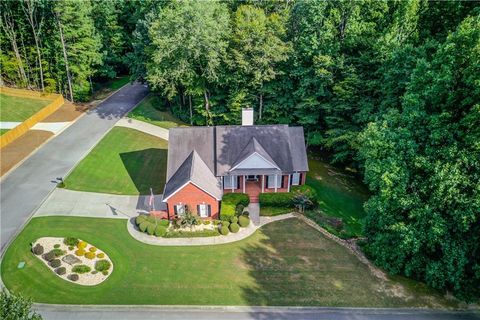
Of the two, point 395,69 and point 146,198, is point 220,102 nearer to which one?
point 146,198

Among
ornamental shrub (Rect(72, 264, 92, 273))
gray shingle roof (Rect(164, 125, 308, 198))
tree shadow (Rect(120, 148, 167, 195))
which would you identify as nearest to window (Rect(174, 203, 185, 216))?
gray shingle roof (Rect(164, 125, 308, 198))

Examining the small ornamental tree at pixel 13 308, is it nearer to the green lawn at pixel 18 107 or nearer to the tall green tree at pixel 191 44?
the tall green tree at pixel 191 44

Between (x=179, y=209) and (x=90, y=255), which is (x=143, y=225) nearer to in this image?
(x=179, y=209)

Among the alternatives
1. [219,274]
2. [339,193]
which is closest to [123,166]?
[219,274]

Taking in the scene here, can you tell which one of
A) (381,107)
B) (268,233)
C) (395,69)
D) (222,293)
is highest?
(395,69)

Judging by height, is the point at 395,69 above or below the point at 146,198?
above

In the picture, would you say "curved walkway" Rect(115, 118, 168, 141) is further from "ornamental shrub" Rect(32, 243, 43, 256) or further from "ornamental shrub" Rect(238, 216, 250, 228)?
"ornamental shrub" Rect(32, 243, 43, 256)

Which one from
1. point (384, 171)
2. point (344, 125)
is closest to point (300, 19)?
point (344, 125)
